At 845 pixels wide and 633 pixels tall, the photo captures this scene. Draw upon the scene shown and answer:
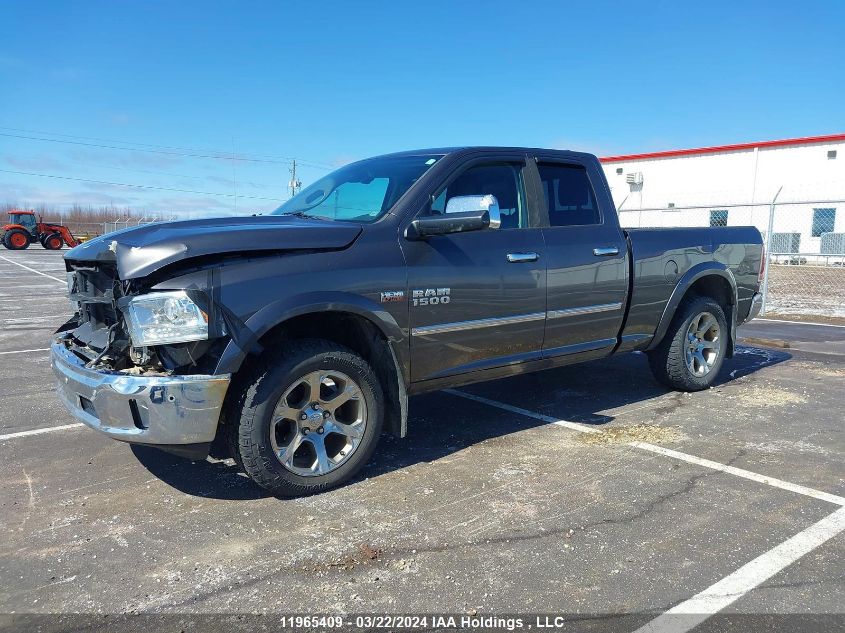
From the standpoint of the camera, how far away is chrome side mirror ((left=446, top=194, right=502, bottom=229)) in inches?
155

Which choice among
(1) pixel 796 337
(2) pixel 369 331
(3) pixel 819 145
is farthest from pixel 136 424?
(3) pixel 819 145

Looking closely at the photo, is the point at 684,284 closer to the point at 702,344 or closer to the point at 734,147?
the point at 702,344

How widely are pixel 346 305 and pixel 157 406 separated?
109 centimetres

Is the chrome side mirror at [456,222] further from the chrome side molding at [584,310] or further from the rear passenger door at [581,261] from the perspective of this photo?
the chrome side molding at [584,310]

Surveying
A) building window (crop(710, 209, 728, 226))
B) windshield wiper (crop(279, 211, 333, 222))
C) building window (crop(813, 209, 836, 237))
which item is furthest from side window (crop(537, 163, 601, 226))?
building window (crop(813, 209, 836, 237))

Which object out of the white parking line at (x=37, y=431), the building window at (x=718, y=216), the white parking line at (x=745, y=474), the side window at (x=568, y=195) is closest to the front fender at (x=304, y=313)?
the side window at (x=568, y=195)

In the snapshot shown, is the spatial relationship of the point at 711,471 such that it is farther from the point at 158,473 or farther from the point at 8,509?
the point at 8,509

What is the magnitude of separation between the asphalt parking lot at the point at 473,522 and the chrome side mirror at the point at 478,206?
1.54 meters

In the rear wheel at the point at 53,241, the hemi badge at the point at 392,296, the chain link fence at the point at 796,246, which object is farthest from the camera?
the rear wheel at the point at 53,241

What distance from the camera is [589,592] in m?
2.71

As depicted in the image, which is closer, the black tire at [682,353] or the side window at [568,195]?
the side window at [568,195]

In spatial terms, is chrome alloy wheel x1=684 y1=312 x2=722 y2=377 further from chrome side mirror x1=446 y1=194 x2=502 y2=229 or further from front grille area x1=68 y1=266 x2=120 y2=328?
front grille area x1=68 y1=266 x2=120 y2=328

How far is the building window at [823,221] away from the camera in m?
27.8

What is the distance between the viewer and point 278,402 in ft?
11.4
